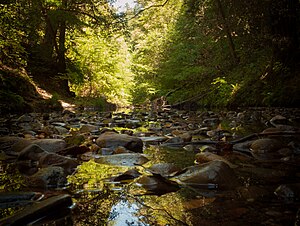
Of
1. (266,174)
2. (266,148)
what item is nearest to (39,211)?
(266,174)

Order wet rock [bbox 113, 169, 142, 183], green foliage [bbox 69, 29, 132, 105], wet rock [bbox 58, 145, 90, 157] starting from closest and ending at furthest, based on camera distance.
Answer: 1. wet rock [bbox 113, 169, 142, 183]
2. wet rock [bbox 58, 145, 90, 157]
3. green foliage [bbox 69, 29, 132, 105]

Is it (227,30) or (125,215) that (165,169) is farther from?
(227,30)

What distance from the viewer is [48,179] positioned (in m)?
1.84

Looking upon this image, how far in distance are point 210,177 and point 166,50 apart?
895 inches

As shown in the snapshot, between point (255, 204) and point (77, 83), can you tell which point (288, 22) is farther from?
point (77, 83)

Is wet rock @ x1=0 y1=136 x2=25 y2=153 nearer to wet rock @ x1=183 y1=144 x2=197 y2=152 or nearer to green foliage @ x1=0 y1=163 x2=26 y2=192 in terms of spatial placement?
green foliage @ x1=0 y1=163 x2=26 y2=192

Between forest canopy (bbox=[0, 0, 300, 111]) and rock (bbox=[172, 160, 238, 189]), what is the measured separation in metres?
5.10

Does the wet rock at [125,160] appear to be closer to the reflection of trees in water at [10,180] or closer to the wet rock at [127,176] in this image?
the wet rock at [127,176]

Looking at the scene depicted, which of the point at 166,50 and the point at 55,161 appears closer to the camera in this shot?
the point at 55,161

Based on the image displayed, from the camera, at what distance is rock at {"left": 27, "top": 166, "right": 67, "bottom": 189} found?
1.82 metres

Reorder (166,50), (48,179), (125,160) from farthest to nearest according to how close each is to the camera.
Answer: (166,50), (125,160), (48,179)

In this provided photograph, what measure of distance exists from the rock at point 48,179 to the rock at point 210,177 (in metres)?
0.74

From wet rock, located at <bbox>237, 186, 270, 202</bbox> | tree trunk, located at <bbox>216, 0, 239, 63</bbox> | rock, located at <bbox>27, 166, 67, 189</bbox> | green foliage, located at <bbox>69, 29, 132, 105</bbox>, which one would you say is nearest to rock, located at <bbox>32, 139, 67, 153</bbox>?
rock, located at <bbox>27, 166, 67, 189</bbox>

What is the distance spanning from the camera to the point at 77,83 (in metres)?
16.7
